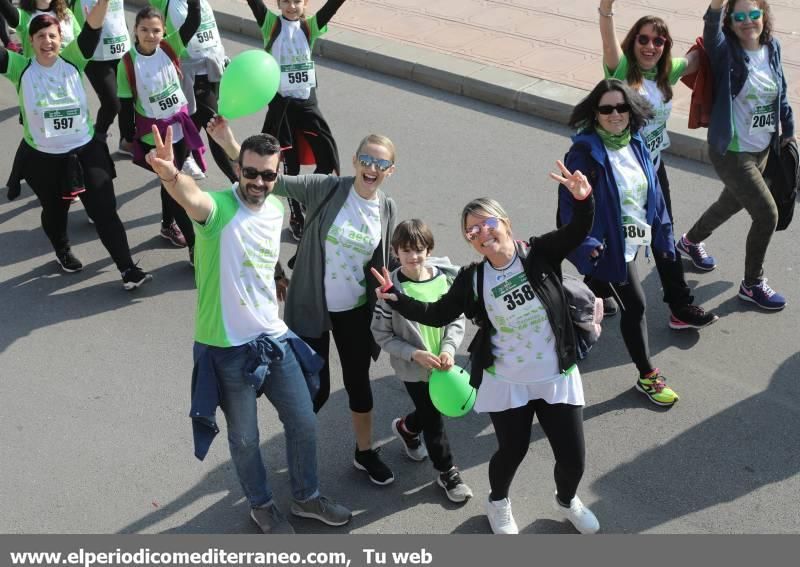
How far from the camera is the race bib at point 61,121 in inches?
287

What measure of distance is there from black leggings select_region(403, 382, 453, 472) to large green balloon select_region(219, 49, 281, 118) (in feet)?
5.42

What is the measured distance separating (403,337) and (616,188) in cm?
147

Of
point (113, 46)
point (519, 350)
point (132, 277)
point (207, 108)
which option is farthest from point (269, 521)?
point (113, 46)

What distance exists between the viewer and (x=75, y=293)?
7.77 metres

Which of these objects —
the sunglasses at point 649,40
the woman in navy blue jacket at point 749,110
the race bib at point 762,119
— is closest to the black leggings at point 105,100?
the sunglasses at point 649,40

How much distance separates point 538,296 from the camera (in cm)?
484

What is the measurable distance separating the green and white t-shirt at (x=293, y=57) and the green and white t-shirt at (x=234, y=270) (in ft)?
9.42

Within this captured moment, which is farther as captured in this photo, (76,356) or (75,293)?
(75,293)

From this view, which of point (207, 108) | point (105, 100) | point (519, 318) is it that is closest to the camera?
point (519, 318)

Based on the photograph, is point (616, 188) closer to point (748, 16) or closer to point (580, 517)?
point (748, 16)

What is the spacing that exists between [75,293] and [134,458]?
2.10 meters

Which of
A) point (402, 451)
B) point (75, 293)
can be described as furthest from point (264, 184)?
point (75, 293)
